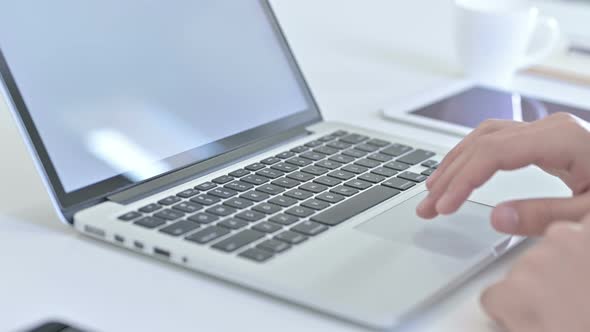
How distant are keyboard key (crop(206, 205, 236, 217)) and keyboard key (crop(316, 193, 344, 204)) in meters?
0.08

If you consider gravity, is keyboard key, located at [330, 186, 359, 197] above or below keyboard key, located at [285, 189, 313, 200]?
below

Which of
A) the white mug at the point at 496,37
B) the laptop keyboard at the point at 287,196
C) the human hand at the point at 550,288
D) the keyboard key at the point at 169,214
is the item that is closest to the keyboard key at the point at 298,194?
the laptop keyboard at the point at 287,196

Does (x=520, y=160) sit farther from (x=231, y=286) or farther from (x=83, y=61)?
(x=83, y=61)

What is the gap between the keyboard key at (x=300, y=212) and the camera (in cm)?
71

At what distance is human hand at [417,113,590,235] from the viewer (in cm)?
66

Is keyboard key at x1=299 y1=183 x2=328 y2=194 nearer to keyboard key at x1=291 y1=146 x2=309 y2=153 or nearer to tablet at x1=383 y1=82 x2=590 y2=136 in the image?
keyboard key at x1=291 y1=146 x2=309 y2=153

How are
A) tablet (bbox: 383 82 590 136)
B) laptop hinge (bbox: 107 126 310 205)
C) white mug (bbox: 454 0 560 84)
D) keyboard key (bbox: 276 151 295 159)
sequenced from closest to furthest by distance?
laptop hinge (bbox: 107 126 310 205)
keyboard key (bbox: 276 151 295 159)
tablet (bbox: 383 82 590 136)
white mug (bbox: 454 0 560 84)

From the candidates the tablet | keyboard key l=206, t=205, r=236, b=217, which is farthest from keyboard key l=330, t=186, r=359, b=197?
the tablet

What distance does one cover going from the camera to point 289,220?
2.30 feet

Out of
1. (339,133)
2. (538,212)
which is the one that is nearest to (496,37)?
(339,133)

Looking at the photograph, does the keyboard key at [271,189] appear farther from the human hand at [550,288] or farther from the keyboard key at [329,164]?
the human hand at [550,288]

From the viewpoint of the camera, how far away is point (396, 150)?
0.88m

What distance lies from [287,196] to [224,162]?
0.11m

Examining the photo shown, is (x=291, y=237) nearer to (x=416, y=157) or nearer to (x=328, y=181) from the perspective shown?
(x=328, y=181)
